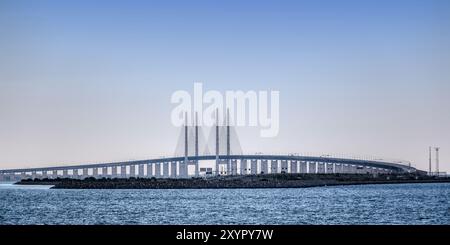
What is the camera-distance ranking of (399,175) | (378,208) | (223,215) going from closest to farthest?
(223,215) < (378,208) < (399,175)

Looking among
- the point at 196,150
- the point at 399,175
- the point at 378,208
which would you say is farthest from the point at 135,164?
the point at 378,208

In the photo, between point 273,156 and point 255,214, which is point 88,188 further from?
point 255,214

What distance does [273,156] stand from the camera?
88.4m

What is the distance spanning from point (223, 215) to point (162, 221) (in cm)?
331

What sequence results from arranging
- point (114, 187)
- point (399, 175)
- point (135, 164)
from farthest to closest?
point (399, 175) < point (135, 164) < point (114, 187)

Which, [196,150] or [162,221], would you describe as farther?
[196,150]

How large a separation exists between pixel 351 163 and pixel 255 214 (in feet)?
217

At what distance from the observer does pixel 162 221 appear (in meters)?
24.8

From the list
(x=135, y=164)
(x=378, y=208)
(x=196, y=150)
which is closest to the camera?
(x=378, y=208)
